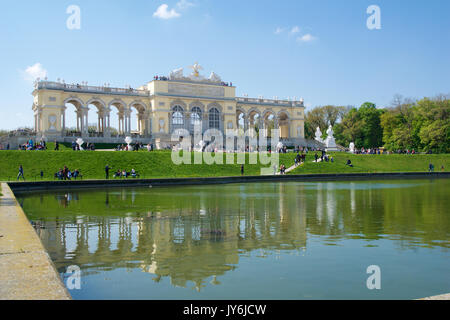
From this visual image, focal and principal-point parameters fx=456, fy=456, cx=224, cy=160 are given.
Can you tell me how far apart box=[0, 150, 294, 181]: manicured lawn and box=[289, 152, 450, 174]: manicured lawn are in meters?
6.43

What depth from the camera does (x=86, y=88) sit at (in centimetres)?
6181

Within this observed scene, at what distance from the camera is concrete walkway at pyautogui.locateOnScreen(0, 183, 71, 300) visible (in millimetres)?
5629

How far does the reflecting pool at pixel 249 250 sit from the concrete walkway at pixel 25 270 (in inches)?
26.3

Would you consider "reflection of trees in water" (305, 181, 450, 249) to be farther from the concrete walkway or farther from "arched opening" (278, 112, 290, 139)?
"arched opening" (278, 112, 290, 139)

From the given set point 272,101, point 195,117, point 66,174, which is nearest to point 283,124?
point 272,101

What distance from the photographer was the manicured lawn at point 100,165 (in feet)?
123

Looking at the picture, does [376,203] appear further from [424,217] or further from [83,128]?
[83,128]

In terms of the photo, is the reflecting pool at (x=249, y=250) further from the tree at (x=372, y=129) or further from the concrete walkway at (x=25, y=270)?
→ the tree at (x=372, y=129)

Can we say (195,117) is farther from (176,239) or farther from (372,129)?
(176,239)

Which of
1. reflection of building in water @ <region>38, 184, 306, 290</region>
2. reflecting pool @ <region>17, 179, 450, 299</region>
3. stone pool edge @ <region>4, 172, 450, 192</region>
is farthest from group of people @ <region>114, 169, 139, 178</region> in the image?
reflection of building in water @ <region>38, 184, 306, 290</region>

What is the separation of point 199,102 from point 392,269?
202 ft

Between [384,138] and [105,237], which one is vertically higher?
[384,138]

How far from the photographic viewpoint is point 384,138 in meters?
83.2
